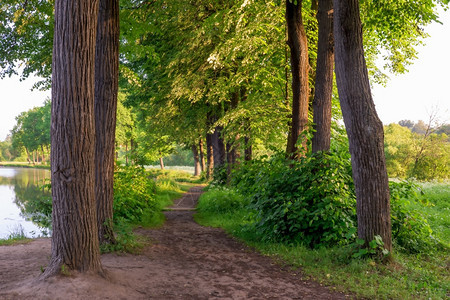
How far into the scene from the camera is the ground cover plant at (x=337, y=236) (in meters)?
5.45

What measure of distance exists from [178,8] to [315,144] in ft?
24.4

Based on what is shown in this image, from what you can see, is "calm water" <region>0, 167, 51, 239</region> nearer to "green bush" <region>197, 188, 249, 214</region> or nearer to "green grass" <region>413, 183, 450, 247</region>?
"green bush" <region>197, 188, 249, 214</region>

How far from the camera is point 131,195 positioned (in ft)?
36.3

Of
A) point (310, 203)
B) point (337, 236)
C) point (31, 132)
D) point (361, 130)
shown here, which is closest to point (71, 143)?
point (361, 130)

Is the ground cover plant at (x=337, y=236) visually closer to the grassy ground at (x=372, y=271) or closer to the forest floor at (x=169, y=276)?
the grassy ground at (x=372, y=271)

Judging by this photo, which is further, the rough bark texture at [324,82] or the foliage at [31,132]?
A: the foliage at [31,132]

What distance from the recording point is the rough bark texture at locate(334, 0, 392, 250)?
616 centimetres

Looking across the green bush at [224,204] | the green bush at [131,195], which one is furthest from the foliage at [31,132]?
the green bush at [224,204]

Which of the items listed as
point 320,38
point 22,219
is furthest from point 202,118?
point 320,38

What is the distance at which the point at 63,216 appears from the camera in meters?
4.61

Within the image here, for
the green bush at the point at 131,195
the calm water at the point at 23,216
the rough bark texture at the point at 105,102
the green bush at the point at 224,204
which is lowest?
the calm water at the point at 23,216

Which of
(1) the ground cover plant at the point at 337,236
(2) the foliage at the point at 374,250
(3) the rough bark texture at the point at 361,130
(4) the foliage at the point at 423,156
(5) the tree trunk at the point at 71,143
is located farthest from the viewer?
(4) the foliage at the point at 423,156

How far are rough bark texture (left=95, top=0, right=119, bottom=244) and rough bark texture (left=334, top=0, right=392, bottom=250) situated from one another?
4.30 m

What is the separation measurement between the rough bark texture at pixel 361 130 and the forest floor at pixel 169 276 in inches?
63.6
